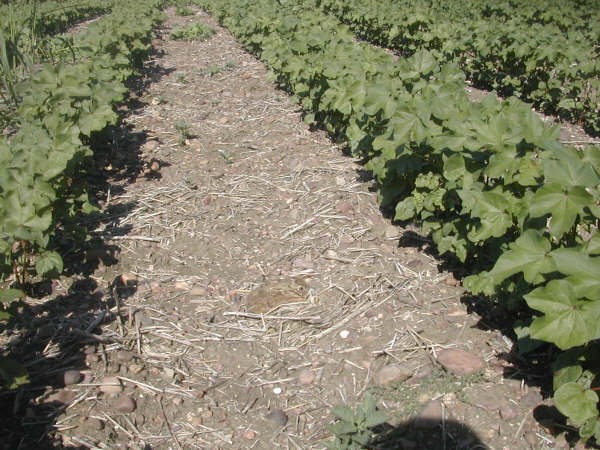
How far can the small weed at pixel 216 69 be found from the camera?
8.07m

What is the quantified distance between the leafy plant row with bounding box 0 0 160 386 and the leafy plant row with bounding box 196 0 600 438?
2.00 metres

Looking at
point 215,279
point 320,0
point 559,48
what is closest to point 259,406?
point 215,279

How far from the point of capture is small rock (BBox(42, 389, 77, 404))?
2.43m

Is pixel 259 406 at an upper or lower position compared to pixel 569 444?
lower

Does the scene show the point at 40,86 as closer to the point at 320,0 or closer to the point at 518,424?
the point at 518,424

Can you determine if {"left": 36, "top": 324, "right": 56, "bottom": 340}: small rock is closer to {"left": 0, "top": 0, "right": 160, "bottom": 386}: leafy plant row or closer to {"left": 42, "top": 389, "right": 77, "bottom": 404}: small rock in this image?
{"left": 0, "top": 0, "right": 160, "bottom": 386}: leafy plant row

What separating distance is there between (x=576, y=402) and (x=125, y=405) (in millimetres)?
1951

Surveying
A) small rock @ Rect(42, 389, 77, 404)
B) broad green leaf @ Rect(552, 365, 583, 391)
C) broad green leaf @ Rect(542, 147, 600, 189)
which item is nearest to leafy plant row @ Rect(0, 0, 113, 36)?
small rock @ Rect(42, 389, 77, 404)

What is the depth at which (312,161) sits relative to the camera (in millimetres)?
4918

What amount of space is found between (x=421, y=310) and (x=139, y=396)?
5.35ft

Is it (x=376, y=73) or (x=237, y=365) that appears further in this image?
(x=376, y=73)

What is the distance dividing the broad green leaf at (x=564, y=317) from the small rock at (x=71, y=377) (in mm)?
2076

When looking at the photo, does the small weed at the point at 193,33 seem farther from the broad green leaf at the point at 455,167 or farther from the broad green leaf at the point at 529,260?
the broad green leaf at the point at 529,260

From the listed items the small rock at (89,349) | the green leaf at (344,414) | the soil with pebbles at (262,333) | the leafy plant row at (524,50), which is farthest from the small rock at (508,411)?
the leafy plant row at (524,50)
